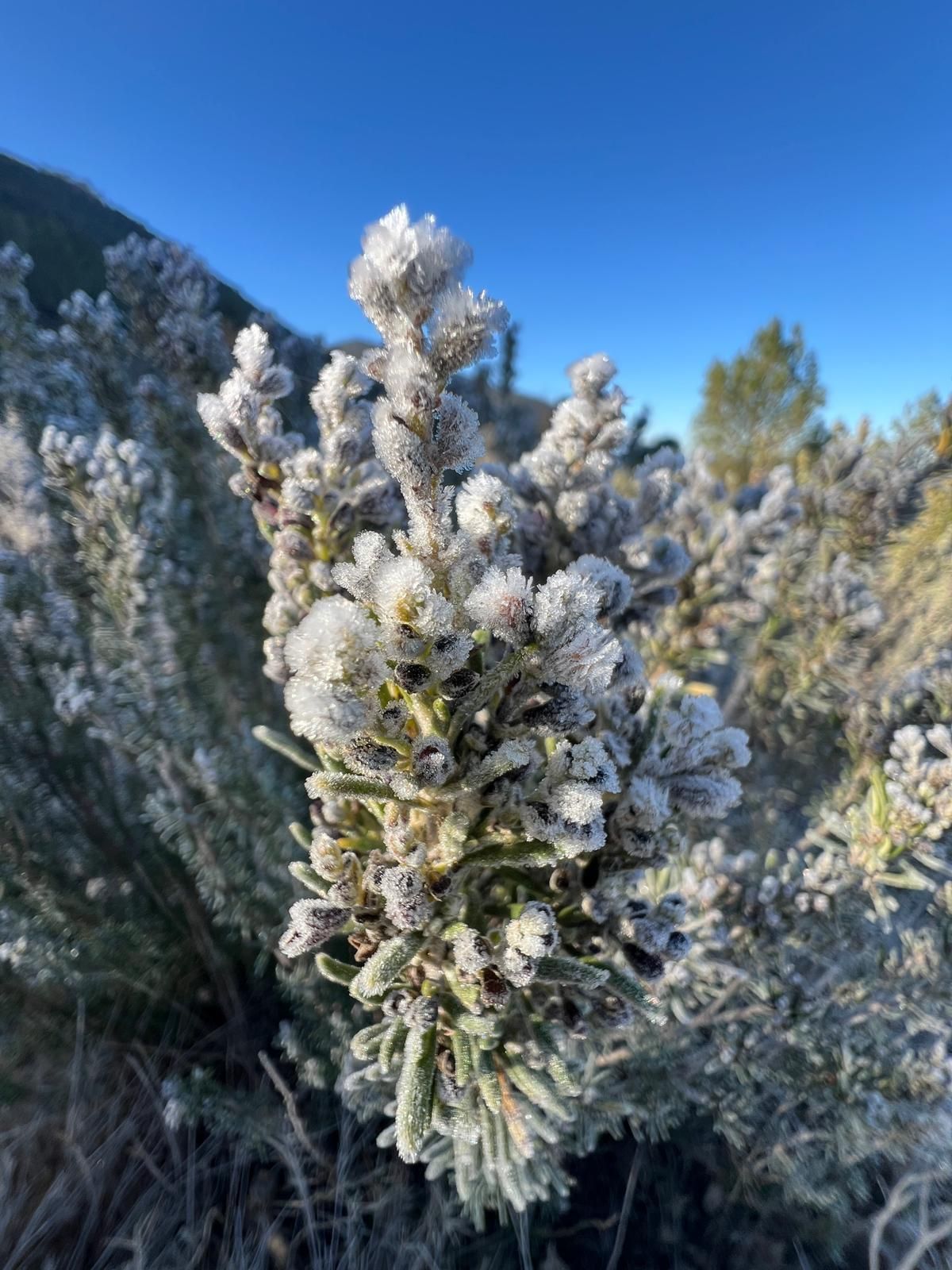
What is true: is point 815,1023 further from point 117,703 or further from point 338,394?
point 117,703

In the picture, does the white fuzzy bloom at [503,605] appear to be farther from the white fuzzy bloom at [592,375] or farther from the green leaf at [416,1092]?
the white fuzzy bloom at [592,375]

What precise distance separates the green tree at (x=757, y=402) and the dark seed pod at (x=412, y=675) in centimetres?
1389

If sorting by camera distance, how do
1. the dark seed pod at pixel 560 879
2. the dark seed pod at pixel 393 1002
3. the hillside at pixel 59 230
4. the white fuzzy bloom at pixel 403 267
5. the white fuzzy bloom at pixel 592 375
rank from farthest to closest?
the hillside at pixel 59 230 < the white fuzzy bloom at pixel 592 375 < the dark seed pod at pixel 560 879 < the dark seed pod at pixel 393 1002 < the white fuzzy bloom at pixel 403 267

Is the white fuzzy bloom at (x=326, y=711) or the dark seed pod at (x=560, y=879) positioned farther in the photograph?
the dark seed pod at (x=560, y=879)

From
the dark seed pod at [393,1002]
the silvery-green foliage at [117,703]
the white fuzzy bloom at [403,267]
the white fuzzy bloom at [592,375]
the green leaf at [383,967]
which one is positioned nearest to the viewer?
the white fuzzy bloom at [403,267]

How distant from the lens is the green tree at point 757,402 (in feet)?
44.5

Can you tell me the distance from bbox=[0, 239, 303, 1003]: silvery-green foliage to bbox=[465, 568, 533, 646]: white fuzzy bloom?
67.4 inches

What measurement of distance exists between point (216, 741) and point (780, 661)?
2.73m

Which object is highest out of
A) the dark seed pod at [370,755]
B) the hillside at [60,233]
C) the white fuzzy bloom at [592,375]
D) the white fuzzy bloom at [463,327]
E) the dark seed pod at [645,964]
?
the hillside at [60,233]

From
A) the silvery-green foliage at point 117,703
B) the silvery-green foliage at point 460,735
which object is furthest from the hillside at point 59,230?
the silvery-green foliage at point 460,735

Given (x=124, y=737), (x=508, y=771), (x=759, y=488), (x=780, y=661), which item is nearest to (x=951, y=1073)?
(x=780, y=661)

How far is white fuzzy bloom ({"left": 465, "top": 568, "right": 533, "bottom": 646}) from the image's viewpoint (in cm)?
69

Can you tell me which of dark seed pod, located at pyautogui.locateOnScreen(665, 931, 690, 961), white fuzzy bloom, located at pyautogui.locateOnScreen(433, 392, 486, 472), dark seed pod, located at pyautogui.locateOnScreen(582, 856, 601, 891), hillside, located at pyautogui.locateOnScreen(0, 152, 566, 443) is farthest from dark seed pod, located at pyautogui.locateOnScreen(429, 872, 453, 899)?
hillside, located at pyautogui.locateOnScreen(0, 152, 566, 443)

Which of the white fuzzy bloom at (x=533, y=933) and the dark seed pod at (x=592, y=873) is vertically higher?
the dark seed pod at (x=592, y=873)
